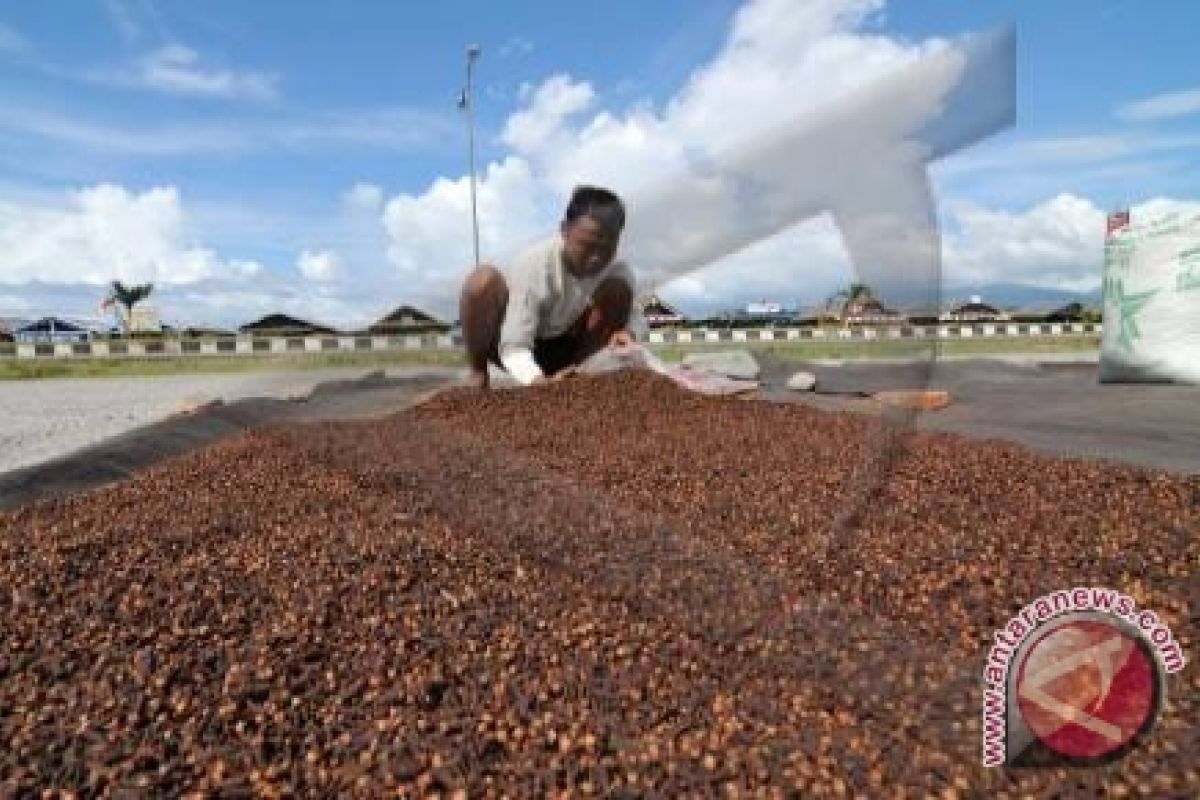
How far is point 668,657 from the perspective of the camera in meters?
2.20

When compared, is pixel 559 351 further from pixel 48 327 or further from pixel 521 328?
pixel 48 327

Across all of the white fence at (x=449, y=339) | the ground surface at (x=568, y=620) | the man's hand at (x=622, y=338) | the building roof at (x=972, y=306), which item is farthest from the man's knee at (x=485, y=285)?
the building roof at (x=972, y=306)

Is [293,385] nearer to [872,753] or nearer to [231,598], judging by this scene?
[231,598]

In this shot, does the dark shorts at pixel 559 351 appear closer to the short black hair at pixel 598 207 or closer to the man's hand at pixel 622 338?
the man's hand at pixel 622 338

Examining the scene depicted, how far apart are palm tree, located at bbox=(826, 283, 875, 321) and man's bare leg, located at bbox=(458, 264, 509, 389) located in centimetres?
343

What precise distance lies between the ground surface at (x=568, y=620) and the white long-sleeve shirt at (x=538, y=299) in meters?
1.96

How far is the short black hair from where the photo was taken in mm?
4765

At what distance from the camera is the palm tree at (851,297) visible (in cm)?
272

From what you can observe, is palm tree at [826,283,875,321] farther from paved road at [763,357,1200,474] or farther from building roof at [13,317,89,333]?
building roof at [13,317,89,333]

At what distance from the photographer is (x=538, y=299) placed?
605 centimetres

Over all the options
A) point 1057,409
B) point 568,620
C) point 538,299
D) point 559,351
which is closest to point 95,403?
point 559,351

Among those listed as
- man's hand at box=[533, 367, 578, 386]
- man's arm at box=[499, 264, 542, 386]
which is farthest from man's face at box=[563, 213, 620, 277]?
man's hand at box=[533, 367, 578, 386]

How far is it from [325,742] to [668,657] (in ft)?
2.60

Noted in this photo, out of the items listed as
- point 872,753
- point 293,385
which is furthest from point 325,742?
point 293,385
